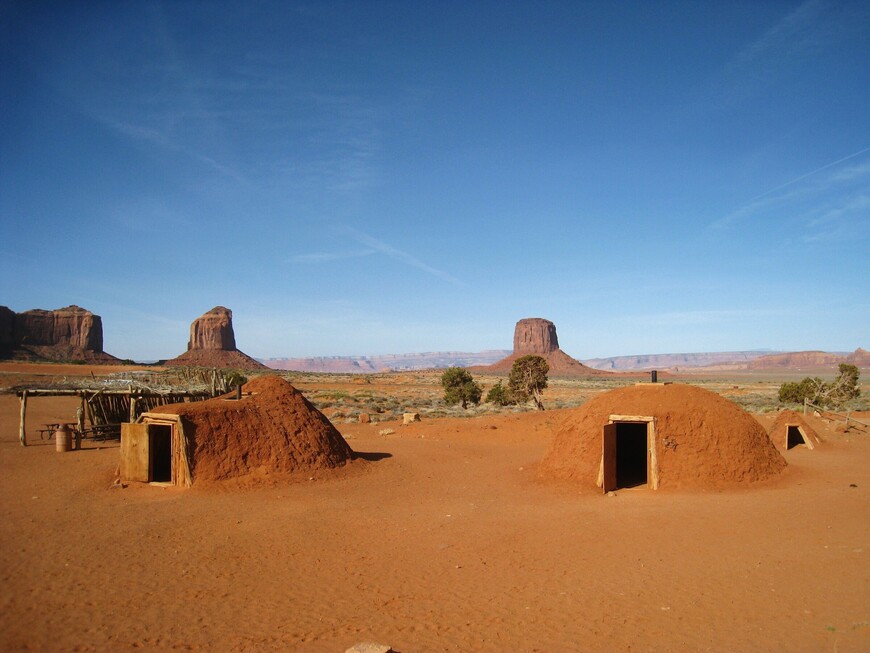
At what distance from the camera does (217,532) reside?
1018 centimetres

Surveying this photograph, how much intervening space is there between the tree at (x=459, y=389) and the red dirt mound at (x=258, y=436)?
70.1ft

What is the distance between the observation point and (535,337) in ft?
482

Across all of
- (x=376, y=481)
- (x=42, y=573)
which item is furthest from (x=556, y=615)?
(x=376, y=481)

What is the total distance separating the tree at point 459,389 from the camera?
122 feet

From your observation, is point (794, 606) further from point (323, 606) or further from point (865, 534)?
point (323, 606)

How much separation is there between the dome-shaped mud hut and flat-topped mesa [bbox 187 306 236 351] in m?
113

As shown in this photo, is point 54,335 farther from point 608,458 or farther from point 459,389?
point 608,458

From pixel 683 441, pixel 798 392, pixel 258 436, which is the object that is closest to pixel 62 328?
pixel 258 436

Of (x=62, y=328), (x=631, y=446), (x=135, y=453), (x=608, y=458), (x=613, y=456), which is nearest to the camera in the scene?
(x=608, y=458)

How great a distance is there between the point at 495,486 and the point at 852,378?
31.8 m

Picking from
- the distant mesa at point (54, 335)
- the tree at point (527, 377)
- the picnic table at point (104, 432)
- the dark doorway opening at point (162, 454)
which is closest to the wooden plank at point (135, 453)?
the dark doorway opening at point (162, 454)

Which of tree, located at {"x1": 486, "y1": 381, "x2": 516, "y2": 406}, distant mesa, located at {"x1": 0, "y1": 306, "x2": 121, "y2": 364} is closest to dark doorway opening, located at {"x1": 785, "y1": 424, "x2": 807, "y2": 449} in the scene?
tree, located at {"x1": 486, "y1": 381, "x2": 516, "y2": 406}

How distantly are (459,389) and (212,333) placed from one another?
98.3m

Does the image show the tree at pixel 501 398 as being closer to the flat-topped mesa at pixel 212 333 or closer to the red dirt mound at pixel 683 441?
the red dirt mound at pixel 683 441
